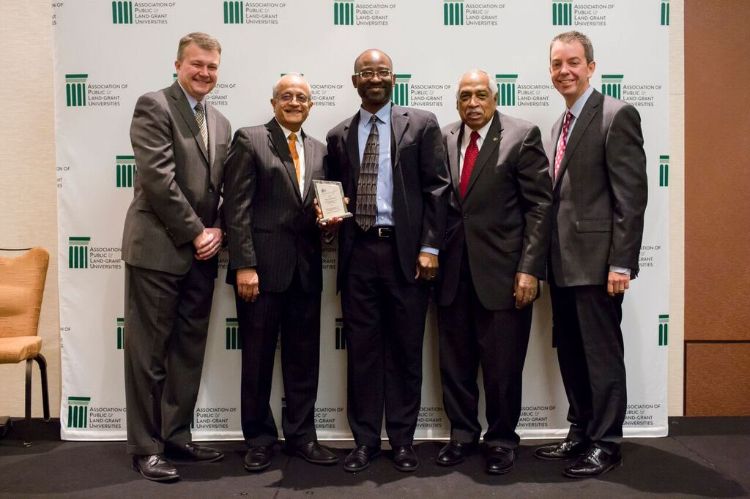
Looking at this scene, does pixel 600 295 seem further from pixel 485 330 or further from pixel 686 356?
pixel 686 356

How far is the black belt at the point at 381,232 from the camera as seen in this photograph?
109 inches

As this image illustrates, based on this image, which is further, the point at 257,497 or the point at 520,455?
the point at 520,455

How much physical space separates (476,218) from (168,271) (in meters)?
1.50

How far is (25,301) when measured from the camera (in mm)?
3322

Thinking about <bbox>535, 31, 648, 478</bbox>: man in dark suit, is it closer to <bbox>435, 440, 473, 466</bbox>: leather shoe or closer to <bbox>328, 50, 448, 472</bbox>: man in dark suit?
<bbox>435, 440, 473, 466</bbox>: leather shoe

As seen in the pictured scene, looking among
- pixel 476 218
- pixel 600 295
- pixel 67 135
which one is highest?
pixel 67 135

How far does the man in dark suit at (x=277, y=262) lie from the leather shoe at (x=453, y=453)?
0.53 metres

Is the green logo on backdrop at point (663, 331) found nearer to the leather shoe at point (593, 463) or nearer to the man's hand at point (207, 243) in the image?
the leather shoe at point (593, 463)

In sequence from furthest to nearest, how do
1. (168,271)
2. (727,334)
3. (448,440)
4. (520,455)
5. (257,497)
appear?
1. (727,334)
2. (448,440)
3. (520,455)
4. (168,271)
5. (257,497)

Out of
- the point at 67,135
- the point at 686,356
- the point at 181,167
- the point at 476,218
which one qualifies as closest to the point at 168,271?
the point at 181,167

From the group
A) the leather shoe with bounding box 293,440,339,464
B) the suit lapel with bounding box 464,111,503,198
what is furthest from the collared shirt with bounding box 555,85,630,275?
the leather shoe with bounding box 293,440,339,464

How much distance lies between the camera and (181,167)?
2.80 metres

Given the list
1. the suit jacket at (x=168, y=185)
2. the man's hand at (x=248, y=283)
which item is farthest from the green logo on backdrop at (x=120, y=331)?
the man's hand at (x=248, y=283)

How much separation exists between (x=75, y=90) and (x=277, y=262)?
1.62m
